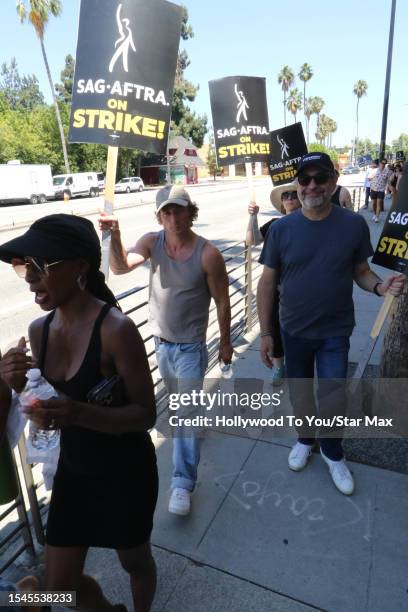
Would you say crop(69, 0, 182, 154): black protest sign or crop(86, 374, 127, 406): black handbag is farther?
crop(69, 0, 182, 154): black protest sign

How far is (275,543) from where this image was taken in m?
2.41

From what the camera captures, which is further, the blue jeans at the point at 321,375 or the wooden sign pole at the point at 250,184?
the wooden sign pole at the point at 250,184

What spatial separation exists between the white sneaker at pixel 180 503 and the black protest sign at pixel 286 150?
3.61m

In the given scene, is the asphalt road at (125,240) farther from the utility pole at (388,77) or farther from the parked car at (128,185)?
the parked car at (128,185)

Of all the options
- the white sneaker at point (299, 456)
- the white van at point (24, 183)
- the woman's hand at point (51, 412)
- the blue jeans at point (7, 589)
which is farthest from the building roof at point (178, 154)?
the blue jeans at point (7, 589)

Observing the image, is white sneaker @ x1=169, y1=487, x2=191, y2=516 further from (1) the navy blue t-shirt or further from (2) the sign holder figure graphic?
(2) the sign holder figure graphic

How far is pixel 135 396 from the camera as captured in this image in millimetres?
1545

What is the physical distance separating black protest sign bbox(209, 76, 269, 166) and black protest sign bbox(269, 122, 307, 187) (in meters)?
0.28

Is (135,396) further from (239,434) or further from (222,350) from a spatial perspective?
(239,434)

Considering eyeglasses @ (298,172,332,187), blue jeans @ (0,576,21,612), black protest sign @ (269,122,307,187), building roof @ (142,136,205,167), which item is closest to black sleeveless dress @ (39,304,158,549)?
blue jeans @ (0,576,21,612)

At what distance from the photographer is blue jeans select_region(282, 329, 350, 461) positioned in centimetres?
270

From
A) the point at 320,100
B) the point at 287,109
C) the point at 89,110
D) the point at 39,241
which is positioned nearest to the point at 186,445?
the point at 39,241

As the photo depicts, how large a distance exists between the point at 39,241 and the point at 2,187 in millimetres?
30482

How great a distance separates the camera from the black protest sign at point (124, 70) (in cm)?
258
